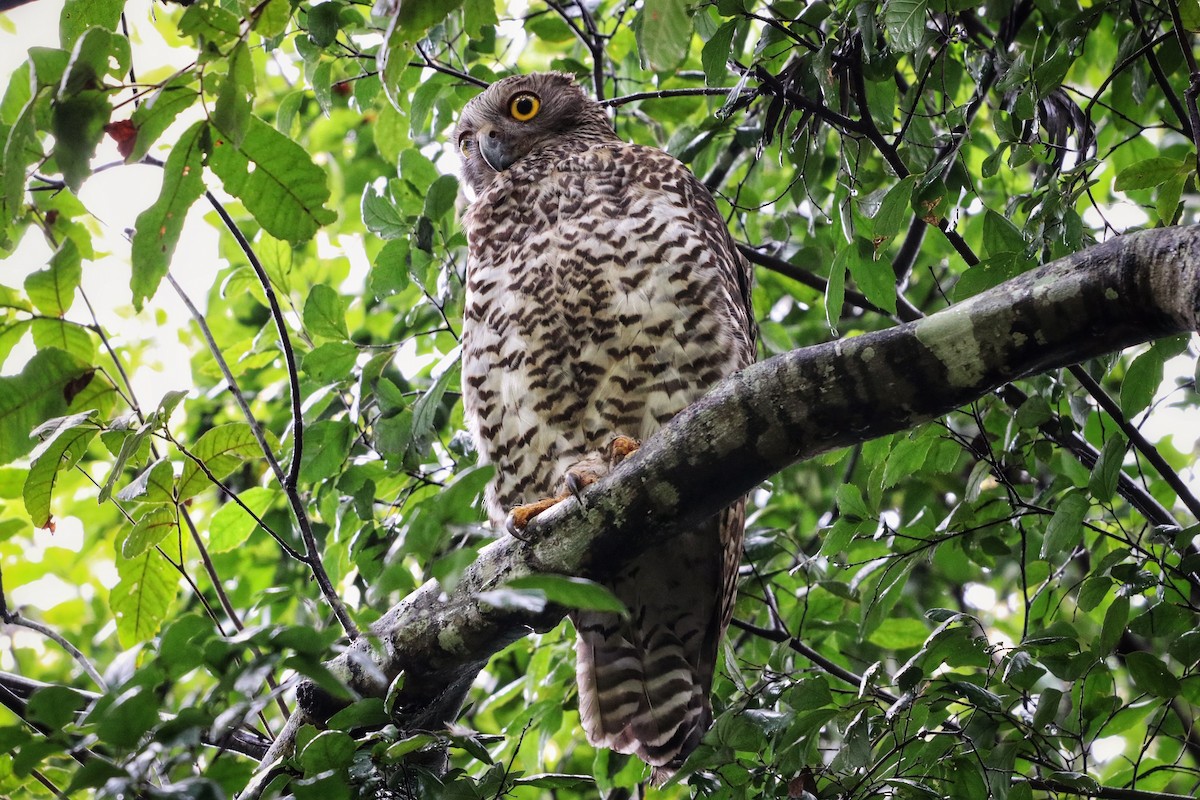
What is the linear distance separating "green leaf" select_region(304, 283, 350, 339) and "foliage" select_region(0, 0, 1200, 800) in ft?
0.04

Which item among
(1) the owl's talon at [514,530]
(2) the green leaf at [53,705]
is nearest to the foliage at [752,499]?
(2) the green leaf at [53,705]

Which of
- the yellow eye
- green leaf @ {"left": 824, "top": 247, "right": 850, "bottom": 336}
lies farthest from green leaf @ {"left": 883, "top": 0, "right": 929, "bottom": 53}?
the yellow eye

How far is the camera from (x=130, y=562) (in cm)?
320

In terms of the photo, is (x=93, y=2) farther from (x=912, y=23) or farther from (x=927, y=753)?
(x=927, y=753)

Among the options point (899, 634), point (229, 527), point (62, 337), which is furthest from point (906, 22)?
point (229, 527)

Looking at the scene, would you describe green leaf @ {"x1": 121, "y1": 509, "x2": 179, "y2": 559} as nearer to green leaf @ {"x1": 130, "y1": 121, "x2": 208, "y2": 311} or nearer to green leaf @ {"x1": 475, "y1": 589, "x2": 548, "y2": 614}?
green leaf @ {"x1": 130, "y1": 121, "x2": 208, "y2": 311}

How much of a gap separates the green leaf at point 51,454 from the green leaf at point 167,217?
0.73m

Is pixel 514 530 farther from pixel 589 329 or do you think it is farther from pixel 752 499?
pixel 752 499

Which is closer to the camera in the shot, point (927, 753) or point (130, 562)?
point (927, 753)

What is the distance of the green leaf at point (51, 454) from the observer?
246cm

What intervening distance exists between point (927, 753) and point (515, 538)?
120cm

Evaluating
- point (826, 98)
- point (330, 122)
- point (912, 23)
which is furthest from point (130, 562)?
point (330, 122)

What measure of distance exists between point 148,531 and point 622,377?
1653mm

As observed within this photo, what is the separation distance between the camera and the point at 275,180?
2.12 metres
